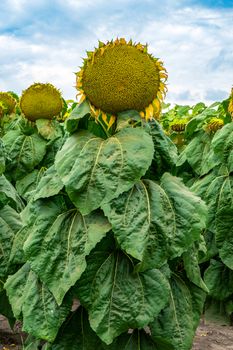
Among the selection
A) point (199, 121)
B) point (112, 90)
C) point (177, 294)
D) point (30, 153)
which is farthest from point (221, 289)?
point (112, 90)

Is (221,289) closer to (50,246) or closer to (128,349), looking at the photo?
(128,349)

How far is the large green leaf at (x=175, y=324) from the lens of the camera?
11.2ft

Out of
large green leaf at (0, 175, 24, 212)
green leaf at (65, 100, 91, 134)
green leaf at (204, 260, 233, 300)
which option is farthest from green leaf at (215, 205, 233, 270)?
green leaf at (65, 100, 91, 134)

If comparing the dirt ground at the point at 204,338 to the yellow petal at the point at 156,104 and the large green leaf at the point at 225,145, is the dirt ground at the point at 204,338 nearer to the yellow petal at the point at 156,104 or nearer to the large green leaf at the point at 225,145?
the large green leaf at the point at 225,145

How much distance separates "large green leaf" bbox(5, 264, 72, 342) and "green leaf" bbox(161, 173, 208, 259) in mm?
638

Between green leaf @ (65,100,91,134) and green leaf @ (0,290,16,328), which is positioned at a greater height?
green leaf @ (65,100,91,134)

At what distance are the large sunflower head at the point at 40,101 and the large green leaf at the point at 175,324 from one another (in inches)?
126

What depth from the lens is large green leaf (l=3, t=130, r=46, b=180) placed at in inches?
246

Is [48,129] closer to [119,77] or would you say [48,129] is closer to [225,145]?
[225,145]

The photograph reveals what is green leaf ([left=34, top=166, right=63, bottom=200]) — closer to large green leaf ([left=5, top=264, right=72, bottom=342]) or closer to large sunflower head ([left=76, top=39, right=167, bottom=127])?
large sunflower head ([left=76, top=39, right=167, bottom=127])

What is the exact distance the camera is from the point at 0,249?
4.54m

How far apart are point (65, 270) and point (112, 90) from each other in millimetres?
878

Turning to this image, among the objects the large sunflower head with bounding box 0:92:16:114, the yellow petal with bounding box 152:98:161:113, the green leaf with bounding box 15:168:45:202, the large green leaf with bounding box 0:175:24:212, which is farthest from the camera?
the large sunflower head with bounding box 0:92:16:114

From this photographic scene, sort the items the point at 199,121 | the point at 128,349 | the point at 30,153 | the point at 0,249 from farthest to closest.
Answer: the point at 199,121
the point at 30,153
the point at 0,249
the point at 128,349
